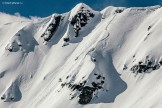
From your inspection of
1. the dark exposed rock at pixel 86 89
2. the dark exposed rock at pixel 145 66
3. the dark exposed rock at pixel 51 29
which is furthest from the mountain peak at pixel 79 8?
the dark exposed rock at pixel 145 66

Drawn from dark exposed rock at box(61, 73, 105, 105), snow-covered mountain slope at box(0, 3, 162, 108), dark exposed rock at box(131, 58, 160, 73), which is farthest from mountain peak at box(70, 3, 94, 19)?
dark exposed rock at box(131, 58, 160, 73)

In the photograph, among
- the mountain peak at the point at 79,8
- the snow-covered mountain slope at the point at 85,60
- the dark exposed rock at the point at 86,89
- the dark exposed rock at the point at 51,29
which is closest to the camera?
the snow-covered mountain slope at the point at 85,60

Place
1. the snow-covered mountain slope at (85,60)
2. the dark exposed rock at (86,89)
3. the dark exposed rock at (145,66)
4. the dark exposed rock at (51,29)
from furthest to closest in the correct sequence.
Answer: the dark exposed rock at (51,29)
the dark exposed rock at (145,66)
the dark exposed rock at (86,89)
the snow-covered mountain slope at (85,60)

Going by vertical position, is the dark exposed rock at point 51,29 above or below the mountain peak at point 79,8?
below

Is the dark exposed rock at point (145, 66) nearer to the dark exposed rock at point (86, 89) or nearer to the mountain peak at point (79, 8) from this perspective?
the dark exposed rock at point (86, 89)

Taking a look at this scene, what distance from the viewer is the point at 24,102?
479 feet

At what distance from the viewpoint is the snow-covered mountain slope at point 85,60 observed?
132625 millimetres

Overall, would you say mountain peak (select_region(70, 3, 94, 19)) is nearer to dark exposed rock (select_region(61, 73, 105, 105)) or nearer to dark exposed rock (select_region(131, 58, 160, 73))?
dark exposed rock (select_region(61, 73, 105, 105))

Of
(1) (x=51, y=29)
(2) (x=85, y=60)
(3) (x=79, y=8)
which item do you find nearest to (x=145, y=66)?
(2) (x=85, y=60)

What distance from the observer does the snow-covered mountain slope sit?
13262cm

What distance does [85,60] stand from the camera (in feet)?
470

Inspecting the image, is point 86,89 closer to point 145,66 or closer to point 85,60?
point 85,60

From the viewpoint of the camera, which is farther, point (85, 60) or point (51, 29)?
point (51, 29)

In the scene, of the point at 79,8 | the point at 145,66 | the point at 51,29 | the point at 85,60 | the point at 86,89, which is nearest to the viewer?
the point at 86,89
